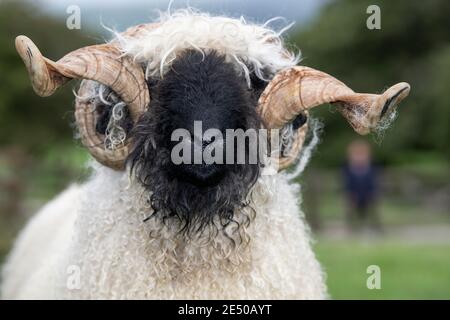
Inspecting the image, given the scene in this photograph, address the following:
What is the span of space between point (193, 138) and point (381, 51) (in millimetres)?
36355

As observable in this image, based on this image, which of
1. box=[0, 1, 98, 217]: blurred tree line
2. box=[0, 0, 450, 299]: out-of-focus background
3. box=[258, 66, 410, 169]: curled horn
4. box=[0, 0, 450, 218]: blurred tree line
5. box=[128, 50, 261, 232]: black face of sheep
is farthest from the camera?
box=[0, 0, 450, 218]: blurred tree line

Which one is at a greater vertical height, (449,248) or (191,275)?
(449,248)

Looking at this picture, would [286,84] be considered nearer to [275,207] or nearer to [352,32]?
[275,207]

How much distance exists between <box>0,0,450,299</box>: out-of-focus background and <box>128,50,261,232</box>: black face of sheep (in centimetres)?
86

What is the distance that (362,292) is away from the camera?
8.98m

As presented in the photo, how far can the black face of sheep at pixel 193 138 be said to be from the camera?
3.72 m

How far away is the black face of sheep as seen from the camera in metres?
3.72

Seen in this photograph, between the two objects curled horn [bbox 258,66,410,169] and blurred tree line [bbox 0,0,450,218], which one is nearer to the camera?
curled horn [bbox 258,66,410,169]

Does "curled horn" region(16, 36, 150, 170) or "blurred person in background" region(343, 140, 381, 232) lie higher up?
"blurred person in background" region(343, 140, 381, 232)

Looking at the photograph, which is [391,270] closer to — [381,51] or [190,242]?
Answer: [190,242]

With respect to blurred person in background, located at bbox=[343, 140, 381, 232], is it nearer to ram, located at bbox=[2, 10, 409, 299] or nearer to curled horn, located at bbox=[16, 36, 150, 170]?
ram, located at bbox=[2, 10, 409, 299]

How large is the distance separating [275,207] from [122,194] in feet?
2.78

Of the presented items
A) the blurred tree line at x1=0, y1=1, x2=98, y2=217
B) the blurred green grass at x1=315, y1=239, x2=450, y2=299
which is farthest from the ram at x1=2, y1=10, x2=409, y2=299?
the blurred tree line at x1=0, y1=1, x2=98, y2=217
